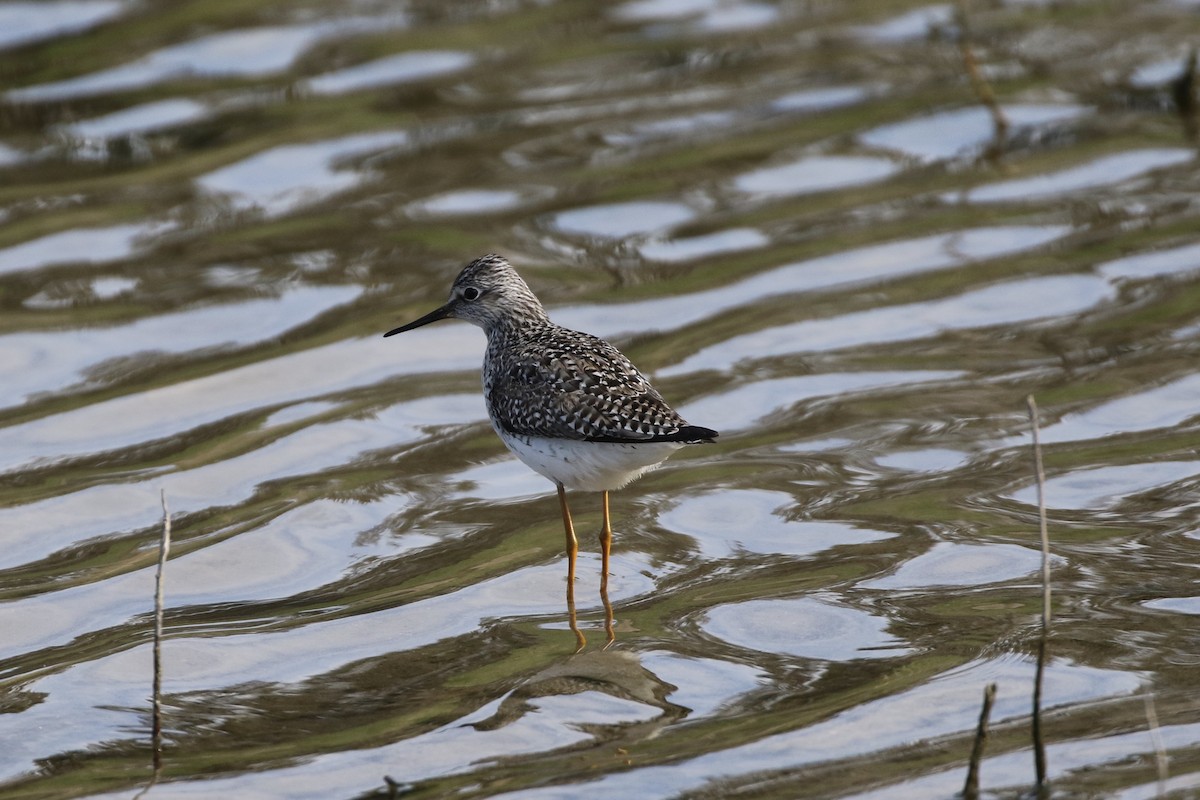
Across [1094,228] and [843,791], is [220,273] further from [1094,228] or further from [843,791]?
[843,791]

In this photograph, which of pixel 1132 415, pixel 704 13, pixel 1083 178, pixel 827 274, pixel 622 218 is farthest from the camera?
pixel 704 13

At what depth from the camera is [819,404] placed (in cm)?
1010

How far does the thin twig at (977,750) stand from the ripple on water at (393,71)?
11.0 meters

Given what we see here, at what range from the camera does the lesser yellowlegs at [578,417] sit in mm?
7695

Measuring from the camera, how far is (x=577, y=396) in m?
7.95

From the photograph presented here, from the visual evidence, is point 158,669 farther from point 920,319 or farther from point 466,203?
point 466,203

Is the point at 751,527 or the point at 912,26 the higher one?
the point at 912,26

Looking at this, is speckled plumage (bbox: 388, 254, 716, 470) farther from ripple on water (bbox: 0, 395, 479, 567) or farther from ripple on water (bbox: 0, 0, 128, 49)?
ripple on water (bbox: 0, 0, 128, 49)

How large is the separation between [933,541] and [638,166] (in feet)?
20.9

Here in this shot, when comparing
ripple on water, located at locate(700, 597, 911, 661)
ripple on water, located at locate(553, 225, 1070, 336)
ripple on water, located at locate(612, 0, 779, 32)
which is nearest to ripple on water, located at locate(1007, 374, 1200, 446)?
ripple on water, located at locate(700, 597, 911, 661)

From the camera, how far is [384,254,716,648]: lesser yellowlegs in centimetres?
770

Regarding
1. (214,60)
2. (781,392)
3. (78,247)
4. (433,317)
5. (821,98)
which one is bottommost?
(781,392)

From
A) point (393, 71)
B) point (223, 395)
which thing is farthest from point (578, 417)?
point (393, 71)

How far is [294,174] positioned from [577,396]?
21.6ft
